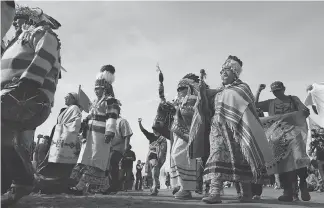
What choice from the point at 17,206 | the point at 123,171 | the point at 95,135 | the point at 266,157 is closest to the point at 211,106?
the point at 266,157

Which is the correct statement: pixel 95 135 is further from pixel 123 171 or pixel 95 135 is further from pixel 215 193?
pixel 123 171

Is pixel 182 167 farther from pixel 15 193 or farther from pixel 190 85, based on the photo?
pixel 15 193

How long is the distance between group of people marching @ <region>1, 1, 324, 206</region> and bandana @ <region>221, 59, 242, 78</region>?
0.02 metres

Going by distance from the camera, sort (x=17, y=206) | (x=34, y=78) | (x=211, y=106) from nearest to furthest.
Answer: (x=34, y=78) < (x=17, y=206) < (x=211, y=106)

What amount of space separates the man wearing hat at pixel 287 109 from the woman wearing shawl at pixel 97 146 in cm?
290

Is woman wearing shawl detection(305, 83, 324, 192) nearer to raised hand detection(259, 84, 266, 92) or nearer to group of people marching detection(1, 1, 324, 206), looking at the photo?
group of people marching detection(1, 1, 324, 206)

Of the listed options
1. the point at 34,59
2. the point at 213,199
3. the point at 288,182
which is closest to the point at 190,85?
the point at 288,182

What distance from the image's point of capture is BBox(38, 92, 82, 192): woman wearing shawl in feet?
24.1

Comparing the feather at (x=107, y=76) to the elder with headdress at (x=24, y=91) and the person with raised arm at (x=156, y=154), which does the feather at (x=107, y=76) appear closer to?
the person with raised arm at (x=156, y=154)

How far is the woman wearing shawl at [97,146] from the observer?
7309mm

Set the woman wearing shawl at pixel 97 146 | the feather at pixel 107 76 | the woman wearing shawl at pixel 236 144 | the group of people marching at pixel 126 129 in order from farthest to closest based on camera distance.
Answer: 1. the feather at pixel 107 76
2. the woman wearing shawl at pixel 97 146
3. the woman wearing shawl at pixel 236 144
4. the group of people marching at pixel 126 129

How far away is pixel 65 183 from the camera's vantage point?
742 cm

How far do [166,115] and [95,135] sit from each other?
4.96 ft

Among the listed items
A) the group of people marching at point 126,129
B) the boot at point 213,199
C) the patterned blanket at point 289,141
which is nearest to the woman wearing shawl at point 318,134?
the group of people marching at point 126,129
